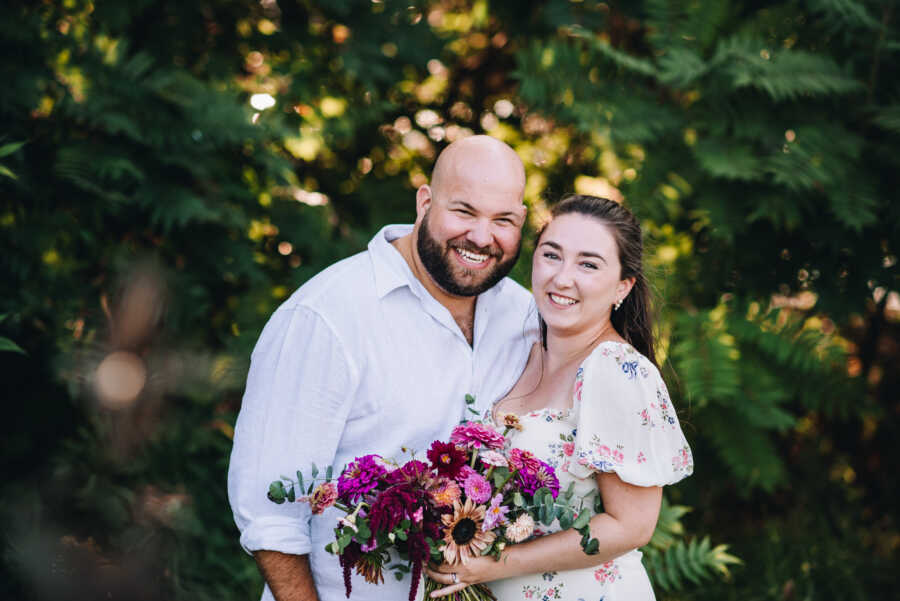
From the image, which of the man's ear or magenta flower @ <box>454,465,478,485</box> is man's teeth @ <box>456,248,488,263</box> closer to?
the man's ear

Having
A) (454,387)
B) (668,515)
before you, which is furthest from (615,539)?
(668,515)

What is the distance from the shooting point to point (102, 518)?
135 inches

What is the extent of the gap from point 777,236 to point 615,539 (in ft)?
8.00

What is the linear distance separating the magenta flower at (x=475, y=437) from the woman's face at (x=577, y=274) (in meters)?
0.49

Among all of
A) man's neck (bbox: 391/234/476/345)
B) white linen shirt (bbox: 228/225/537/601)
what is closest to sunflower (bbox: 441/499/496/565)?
white linen shirt (bbox: 228/225/537/601)

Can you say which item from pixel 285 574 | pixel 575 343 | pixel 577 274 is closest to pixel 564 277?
pixel 577 274

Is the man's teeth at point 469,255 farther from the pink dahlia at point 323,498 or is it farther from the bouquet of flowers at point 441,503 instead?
the pink dahlia at point 323,498

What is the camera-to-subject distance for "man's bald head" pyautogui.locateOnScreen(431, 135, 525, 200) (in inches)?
96.5

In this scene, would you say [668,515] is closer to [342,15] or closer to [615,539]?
[615,539]

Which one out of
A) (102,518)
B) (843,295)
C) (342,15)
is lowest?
(102,518)

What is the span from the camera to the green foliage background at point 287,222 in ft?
11.4

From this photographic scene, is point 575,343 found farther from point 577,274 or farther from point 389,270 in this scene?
point 389,270

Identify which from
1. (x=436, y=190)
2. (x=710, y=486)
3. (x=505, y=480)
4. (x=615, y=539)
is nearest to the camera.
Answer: (x=505, y=480)

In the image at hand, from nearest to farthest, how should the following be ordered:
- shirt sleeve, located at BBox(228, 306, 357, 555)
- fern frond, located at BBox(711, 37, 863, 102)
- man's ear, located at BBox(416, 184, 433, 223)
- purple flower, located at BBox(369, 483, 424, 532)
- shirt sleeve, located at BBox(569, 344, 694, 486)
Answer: purple flower, located at BBox(369, 483, 424, 532), shirt sleeve, located at BBox(569, 344, 694, 486), shirt sleeve, located at BBox(228, 306, 357, 555), man's ear, located at BBox(416, 184, 433, 223), fern frond, located at BBox(711, 37, 863, 102)
